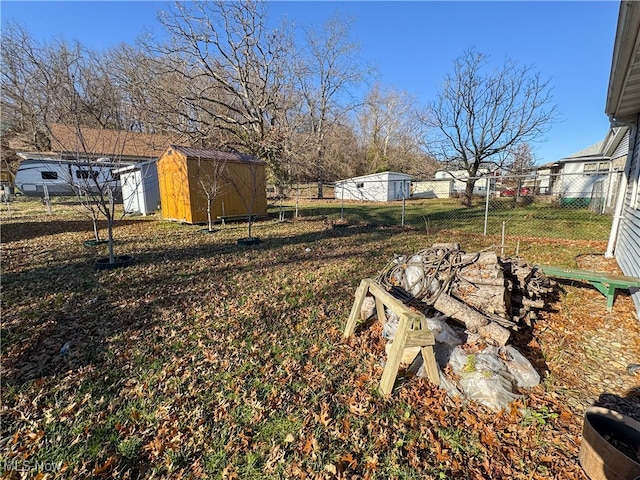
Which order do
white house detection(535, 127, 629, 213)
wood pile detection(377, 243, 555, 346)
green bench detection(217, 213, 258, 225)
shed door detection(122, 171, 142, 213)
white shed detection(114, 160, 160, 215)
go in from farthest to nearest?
A: shed door detection(122, 171, 142, 213) < white house detection(535, 127, 629, 213) < white shed detection(114, 160, 160, 215) < green bench detection(217, 213, 258, 225) < wood pile detection(377, 243, 555, 346)

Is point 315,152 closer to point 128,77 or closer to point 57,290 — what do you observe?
point 128,77

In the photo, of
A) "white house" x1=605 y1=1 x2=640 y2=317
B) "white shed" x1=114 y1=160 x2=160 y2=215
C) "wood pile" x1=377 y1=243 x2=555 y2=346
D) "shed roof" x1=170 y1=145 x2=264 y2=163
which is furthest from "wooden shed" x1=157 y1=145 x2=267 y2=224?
"white house" x1=605 y1=1 x2=640 y2=317

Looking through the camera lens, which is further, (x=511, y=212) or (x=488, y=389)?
(x=511, y=212)

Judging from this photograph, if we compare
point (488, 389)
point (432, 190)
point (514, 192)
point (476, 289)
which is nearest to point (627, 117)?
point (476, 289)

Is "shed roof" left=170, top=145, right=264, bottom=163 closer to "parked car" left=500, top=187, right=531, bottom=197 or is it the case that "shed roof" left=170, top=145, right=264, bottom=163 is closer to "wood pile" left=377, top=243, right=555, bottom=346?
"wood pile" left=377, top=243, right=555, bottom=346

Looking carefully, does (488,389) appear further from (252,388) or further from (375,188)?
(375,188)

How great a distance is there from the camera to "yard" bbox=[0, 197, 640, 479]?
1.92m

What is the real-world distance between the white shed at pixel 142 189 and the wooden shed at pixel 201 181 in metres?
1.87

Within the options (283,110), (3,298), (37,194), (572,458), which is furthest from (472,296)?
(37,194)

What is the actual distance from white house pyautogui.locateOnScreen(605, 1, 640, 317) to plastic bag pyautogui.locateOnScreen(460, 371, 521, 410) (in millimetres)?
2986

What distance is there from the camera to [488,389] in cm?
234

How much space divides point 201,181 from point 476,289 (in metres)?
9.05

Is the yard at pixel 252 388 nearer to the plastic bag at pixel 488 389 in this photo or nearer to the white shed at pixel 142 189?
the plastic bag at pixel 488 389

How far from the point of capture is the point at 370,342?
3.31 metres
